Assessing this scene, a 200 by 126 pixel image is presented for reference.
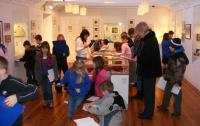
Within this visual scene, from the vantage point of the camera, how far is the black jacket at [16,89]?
2.91 metres

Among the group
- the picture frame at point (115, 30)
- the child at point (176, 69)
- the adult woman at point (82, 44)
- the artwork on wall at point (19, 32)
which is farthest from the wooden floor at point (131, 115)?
the picture frame at point (115, 30)

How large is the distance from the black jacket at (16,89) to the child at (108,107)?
26.0 inches

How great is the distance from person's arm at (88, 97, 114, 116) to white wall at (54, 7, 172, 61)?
1118 cm

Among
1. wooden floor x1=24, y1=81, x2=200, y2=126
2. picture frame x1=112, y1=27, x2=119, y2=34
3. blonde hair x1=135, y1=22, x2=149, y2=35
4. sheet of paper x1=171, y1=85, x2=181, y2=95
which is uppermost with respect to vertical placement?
picture frame x1=112, y1=27, x2=119, y2=34

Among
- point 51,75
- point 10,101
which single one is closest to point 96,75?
point 51,75

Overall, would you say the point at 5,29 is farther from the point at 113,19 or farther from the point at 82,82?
the point at 113,19

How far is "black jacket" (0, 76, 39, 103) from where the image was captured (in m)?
2.91

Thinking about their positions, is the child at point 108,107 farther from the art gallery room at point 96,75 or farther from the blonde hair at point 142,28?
the blonde hair at point 142,28

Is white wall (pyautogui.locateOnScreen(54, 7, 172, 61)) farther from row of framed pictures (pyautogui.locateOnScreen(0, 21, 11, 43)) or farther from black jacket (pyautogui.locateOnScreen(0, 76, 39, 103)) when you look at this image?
black jacket (pyautogui.locateOnScreen(0, 76, 39, 103))

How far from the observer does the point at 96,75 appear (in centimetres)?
489

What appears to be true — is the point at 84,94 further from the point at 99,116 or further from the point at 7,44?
the point at 7,44

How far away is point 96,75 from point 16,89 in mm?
2068

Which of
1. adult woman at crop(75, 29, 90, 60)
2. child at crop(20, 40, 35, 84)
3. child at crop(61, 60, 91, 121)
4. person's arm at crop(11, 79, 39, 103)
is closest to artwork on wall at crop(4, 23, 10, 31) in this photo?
child at crop(20, 40, 35, 84)

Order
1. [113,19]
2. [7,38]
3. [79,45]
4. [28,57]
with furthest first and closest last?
[113,19] < [28,57] < [79,45] < [7,38]
